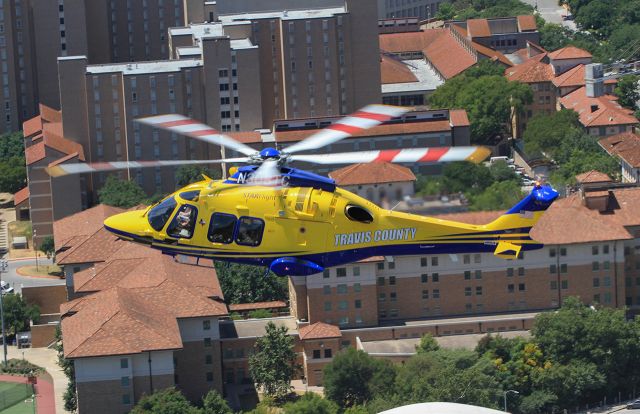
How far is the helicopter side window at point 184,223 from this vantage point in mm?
59000

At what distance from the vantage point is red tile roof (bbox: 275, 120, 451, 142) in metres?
124

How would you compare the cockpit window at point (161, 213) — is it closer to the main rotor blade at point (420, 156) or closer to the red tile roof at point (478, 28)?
the main rotor blade at point (420, 156)

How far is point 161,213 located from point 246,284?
159ft

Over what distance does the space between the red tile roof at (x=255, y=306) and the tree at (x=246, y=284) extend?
2.24 feet

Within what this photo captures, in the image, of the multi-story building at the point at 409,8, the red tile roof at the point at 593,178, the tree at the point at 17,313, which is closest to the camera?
the tree at the point at 17,313

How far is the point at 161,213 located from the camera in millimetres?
59750

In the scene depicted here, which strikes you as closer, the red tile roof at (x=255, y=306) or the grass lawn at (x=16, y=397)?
the grass lawn at (x=16, y=397)

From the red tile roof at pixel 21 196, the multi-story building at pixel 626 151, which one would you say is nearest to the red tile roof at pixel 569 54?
the multi-story building at pixel 626 151

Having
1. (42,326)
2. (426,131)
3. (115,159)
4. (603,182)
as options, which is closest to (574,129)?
(426,131)

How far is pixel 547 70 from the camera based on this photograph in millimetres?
144625

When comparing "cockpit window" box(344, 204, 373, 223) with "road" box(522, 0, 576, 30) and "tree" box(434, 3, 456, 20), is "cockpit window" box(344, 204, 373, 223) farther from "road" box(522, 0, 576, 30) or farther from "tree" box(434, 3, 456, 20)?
"tree" box(434, 3, 456, 20)

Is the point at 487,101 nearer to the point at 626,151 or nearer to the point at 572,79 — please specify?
the point at 572,79

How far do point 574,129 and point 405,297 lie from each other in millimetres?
29836

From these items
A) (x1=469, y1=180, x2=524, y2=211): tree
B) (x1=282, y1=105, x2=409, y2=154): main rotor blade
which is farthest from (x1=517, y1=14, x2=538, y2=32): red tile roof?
(x1=282, y1=105, x2=409, y2=154): main rotor blade
